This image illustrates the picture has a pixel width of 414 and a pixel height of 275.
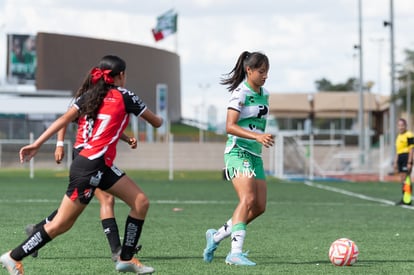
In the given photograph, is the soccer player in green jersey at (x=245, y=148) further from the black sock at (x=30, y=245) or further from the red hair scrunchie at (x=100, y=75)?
the black sock at (x=30, y=245)

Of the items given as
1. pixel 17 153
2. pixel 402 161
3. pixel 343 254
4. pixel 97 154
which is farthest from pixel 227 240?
pixel 17 153

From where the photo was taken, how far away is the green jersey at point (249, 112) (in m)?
9.36

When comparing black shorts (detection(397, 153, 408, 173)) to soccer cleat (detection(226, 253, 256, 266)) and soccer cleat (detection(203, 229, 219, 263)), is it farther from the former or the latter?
soccer cleat (detection(226, 253, 256, 266))

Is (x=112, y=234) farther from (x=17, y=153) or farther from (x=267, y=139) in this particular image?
(x=17, y=153)

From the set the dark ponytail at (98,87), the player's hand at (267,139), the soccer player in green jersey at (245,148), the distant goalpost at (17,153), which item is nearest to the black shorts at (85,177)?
the dark ponytail at (98,87)

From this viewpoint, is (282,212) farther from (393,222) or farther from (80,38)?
(80,38)

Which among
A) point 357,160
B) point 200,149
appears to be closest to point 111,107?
point 357,160

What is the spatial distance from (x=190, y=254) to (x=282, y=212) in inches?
308

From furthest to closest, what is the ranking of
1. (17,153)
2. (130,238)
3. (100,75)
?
(17,153), (130,238), (100,75)

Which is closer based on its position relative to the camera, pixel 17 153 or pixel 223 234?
pixel 223 234

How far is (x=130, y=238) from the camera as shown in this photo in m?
8.30

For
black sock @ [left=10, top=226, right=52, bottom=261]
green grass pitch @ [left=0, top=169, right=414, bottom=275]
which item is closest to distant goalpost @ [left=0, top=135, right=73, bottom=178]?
green grass pitch @ [left=0, top=169, right=414, bottom=275]

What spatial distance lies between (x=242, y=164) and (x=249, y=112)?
502 mm

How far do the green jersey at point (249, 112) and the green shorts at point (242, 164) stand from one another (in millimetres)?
48
